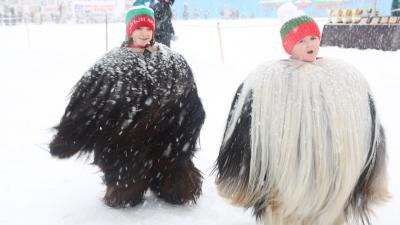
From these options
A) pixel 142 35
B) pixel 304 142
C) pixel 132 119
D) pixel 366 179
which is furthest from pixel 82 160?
pixel 366 179

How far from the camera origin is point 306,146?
1.98 meters

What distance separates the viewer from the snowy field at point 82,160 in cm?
275

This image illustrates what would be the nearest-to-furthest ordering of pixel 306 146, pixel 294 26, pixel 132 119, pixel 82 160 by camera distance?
1. pixel 306 146
2. pixel 294 26
3. pixel 132 119
4. pixel 82 160

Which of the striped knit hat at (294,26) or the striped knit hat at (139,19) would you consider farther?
the striped knit hat at (139,19)

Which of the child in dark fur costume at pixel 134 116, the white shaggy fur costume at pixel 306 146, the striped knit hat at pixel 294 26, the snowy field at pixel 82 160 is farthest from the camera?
the snowy field at pixel 82 160

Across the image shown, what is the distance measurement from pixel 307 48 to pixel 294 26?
0.42 feet

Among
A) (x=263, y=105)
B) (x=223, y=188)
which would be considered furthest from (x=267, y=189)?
(x=263, y=105)

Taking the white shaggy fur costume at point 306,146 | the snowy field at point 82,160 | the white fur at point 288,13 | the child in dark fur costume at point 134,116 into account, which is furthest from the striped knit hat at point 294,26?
the snowy field at point 82,160

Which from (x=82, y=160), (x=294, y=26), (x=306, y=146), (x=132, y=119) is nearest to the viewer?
(x=306, y=146)

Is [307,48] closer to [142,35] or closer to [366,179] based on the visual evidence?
[366,179]

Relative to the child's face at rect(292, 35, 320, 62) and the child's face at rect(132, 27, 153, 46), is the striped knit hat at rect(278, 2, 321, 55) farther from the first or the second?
the child's face at rect(132, 27, 153, 46)

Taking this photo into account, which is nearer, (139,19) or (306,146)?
(306,146)

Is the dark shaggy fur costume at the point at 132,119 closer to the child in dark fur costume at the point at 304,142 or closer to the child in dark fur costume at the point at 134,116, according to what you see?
the child in dark fur costume at the point at 134,116

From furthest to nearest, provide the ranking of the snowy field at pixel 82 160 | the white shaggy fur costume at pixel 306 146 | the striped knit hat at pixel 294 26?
Result: the snowy field at pixel 82 160 → the striped knit hat at pixel 294 26 → the white shaggy fur costume at pixel 306 146
